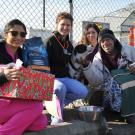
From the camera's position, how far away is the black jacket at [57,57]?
196 inches

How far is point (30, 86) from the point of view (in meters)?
3.94

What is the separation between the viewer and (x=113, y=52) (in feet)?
18.0

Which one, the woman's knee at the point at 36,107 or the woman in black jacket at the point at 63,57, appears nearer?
the woman's knee at the point at 36,107

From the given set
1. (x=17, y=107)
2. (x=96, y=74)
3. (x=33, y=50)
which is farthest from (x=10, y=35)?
(x=96, y=74)

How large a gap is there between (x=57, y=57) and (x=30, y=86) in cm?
113

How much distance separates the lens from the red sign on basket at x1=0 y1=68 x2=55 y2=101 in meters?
3.84

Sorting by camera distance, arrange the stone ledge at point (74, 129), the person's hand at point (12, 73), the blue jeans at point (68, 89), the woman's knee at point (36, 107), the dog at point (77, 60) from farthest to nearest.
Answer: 1. the dog at point (77, 60)
2. the blue jeans at point (68, 89)
3. the stone ledge at point (74, 129)
4. the woman's knee at point (36, 107)
5. the person's hand at point (12, 73)

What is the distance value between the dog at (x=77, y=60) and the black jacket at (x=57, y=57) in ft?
0.36

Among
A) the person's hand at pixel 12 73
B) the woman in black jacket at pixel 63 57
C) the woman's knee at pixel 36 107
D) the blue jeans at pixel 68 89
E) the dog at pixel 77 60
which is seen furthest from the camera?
the dog at pixel 77 60

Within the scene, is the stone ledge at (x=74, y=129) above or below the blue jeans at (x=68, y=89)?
below

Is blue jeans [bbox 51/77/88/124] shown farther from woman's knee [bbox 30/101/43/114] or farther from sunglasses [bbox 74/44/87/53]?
woman's knee [bbox 30/101/43/114]

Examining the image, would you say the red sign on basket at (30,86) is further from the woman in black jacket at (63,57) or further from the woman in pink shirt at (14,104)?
the woman in black jacket at (63,57)

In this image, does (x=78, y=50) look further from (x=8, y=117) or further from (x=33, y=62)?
(x=8, y=117)

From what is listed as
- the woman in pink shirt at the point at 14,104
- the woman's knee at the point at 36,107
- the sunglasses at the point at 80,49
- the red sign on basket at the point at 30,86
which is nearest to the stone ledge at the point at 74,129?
the woman in pink shirt at the point at 14,104
